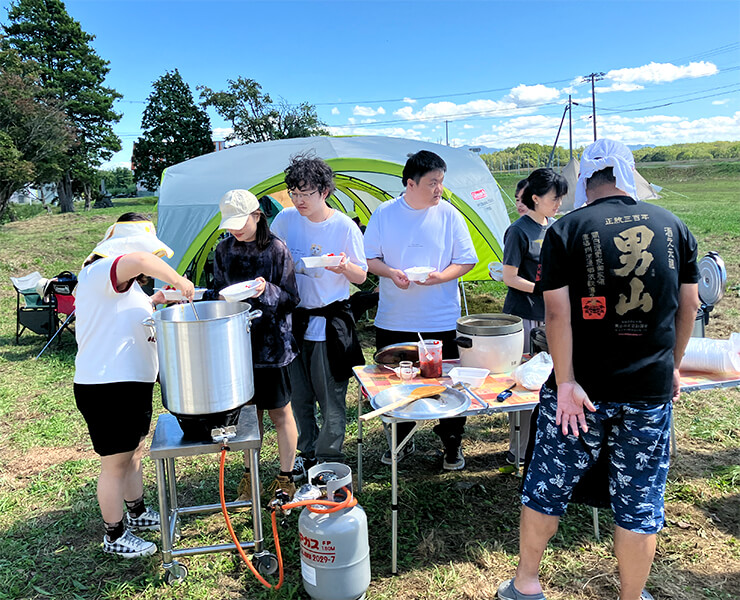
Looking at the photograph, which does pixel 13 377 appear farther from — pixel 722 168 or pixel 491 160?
pixel 491 160

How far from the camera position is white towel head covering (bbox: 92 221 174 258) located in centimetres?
Answer: 238

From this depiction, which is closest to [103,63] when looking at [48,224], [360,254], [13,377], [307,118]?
[307,118]

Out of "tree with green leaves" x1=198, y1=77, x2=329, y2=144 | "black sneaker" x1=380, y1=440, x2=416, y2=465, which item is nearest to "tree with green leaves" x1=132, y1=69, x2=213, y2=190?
"tree with green leaves" x1=198, y1=77, x2=329, y2=144

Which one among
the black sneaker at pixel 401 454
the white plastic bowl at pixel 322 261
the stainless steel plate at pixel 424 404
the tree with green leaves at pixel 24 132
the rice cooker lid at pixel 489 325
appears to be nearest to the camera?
the stainless steel plate at pixel 424 404

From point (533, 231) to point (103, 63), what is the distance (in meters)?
34.9

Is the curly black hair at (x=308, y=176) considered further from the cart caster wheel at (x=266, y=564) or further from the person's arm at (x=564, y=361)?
the cart caster wheel at (x=266, y=564)

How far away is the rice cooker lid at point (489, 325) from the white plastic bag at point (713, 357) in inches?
33.2

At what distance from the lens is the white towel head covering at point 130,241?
7.82 ft

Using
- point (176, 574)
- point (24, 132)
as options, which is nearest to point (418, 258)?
point (176, 574)

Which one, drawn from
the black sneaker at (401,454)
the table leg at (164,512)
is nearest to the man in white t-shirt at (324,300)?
the black sneaker at (401,454)

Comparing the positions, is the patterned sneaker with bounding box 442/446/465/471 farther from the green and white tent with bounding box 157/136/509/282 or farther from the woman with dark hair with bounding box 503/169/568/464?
the green and white tent with bounding box 157/136/509/282

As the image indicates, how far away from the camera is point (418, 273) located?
2.97 meters

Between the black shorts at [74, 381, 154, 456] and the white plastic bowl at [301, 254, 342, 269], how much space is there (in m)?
1.00

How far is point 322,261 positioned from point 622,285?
5.12ft
